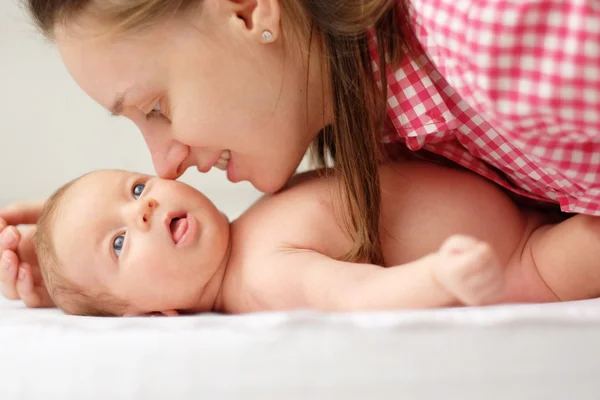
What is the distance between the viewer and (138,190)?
1033mm

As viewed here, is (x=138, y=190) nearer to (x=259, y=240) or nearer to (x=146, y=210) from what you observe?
(x=146, y=210)

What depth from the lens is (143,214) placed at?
964mm

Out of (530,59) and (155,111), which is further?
(155,111)

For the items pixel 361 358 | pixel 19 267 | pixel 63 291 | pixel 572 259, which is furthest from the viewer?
pixel 19 267

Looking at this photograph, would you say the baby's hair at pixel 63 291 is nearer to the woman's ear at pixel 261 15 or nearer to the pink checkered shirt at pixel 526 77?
the woman's ear at pixel 261 15

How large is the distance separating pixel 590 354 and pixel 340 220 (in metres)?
0.44

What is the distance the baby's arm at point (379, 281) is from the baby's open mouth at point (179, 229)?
115 mm

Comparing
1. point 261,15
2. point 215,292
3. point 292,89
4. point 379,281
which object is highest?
point 261,15

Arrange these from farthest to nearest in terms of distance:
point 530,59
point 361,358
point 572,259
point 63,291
Result: point 63,291 < point 572,259 < point 530,59 < point 361,358

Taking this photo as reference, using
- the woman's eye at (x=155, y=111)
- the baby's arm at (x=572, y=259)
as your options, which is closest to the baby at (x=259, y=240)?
the baby's arm at (x=572, y=259)

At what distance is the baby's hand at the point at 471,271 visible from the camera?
0.61 m

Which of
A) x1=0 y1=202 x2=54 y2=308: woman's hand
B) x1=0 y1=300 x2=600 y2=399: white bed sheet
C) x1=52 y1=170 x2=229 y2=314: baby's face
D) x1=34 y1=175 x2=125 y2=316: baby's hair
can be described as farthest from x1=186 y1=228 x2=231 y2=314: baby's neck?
x1=0 y1=300 x2=600 y2=399: white bed sheet

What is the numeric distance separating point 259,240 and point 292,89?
0.65ft

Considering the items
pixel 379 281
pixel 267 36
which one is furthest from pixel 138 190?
pixel 379 281
